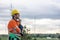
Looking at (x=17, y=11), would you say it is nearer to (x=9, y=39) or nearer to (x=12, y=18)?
(x=12, y=18)

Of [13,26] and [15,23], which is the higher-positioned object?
[15,23]

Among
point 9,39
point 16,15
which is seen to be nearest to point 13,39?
point 9,39

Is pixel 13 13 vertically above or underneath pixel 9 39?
above

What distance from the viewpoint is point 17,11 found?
10.9 metres

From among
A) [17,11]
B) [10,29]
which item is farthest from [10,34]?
[17,11]

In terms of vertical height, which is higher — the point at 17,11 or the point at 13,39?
the point at 17,11

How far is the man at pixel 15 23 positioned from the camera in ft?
35.6

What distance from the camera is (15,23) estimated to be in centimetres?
1087

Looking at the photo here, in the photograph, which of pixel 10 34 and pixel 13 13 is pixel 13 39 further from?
pixel 13 13

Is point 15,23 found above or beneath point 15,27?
above

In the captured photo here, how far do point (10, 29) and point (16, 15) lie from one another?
541mm

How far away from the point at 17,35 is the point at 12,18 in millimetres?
637

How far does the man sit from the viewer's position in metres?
10.8

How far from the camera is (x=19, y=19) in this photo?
10875mm
